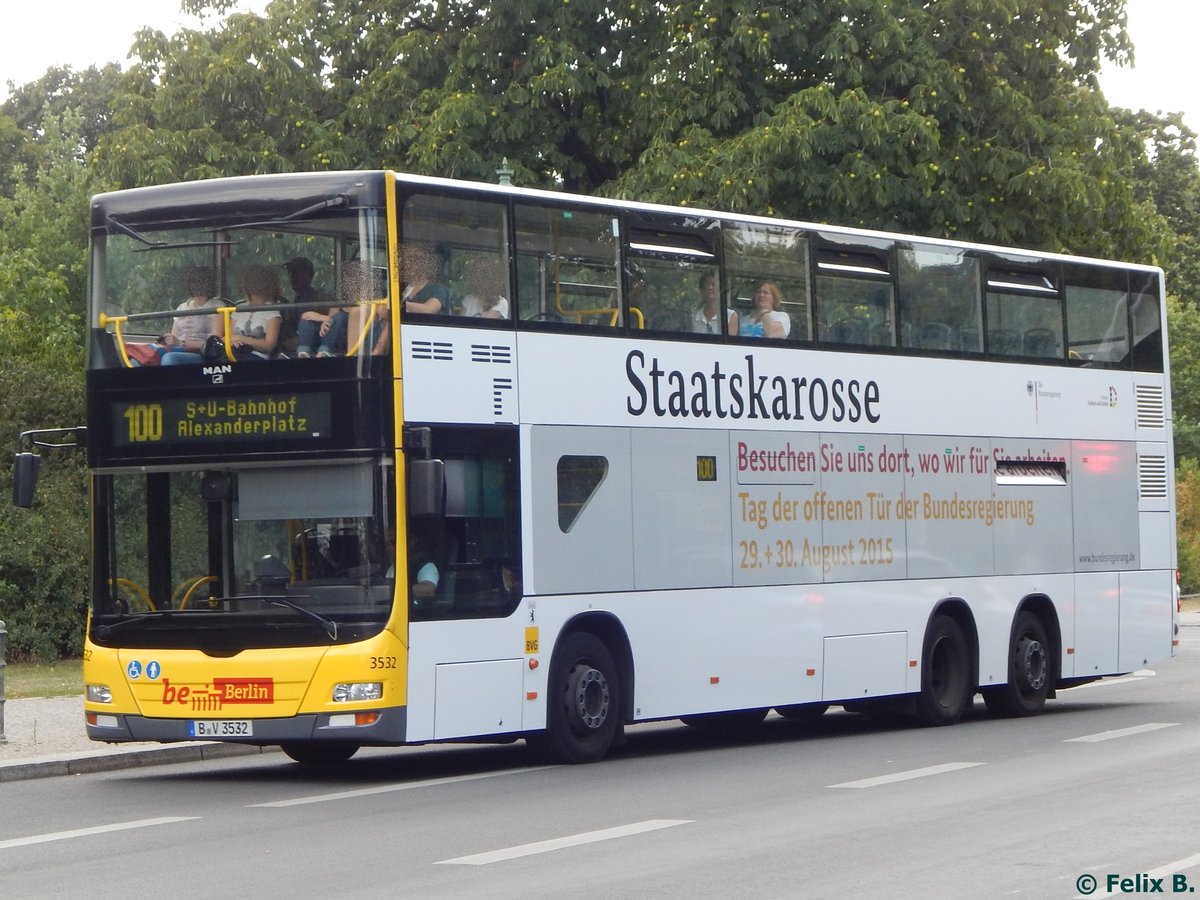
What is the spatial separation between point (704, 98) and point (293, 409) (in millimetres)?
16688

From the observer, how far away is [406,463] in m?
13.9

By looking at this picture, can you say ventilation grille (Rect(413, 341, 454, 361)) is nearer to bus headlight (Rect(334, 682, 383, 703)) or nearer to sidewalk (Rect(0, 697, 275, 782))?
bus headlight (Rect(334, 682, 383, 703))

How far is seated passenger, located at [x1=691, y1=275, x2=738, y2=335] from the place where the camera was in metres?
16.5

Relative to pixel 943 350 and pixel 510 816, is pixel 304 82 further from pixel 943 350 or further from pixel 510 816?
pixel 510 816

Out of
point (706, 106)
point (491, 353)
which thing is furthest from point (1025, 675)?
point (706, 106)

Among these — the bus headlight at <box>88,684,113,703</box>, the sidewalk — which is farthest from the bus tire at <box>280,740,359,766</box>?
the bus headlight at <box>88,684,113,703</box>

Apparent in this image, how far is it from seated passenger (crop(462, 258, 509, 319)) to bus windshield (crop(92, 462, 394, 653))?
5.03 ft

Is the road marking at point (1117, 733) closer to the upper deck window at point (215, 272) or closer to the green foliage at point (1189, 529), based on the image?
the upper deck window at point (215, 272)

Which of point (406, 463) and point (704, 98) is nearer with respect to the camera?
point (406, 463)

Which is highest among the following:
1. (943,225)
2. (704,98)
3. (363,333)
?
(704,98)

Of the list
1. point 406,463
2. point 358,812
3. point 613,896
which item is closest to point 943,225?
point 406,463

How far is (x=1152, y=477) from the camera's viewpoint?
21906 millimetres

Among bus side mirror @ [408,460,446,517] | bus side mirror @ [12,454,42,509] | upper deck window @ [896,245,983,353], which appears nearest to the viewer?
bus side mirror @ [408,460,446,517]

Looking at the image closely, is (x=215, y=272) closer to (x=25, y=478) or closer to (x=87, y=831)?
(x=25, y=478)
